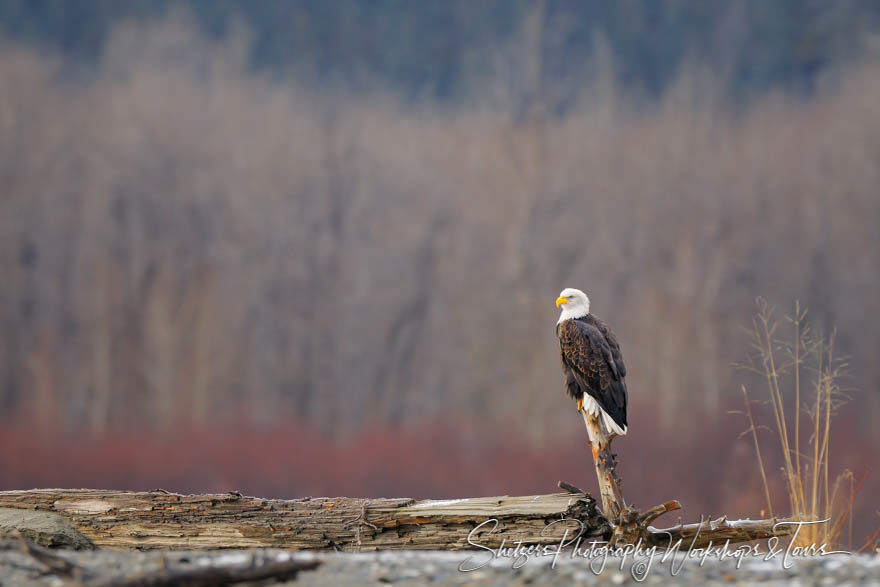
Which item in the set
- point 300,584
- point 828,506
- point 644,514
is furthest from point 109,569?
point 828,506

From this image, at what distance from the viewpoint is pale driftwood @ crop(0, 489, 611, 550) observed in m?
3.64

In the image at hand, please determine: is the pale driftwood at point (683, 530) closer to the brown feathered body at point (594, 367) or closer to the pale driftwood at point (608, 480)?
the pale driftwood at point (608, 480)

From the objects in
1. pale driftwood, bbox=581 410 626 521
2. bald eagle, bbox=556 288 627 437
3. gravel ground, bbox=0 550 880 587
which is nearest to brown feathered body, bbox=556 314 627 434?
bald eagle, bbox=556 288 627 437

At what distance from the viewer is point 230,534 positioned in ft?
12.4

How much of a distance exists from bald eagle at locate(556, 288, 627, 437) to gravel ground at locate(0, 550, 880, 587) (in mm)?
1276

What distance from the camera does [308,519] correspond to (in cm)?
379

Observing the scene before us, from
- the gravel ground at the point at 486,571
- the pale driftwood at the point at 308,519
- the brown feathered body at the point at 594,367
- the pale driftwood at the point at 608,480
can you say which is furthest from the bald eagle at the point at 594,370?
the gravel ground at the point at 486,571

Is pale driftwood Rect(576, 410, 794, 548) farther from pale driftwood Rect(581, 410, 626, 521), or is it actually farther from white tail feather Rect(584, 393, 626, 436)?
white tail feather Rect(584, 393, 626, 436)

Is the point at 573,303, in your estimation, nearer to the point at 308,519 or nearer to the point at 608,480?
the point at 608,480

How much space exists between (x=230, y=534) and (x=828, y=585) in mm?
2605

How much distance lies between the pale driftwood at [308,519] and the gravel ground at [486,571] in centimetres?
71

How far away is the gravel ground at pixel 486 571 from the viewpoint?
2553mm

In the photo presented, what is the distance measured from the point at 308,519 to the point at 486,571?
53.0 inches

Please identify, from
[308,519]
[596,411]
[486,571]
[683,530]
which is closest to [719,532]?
[683,530]
